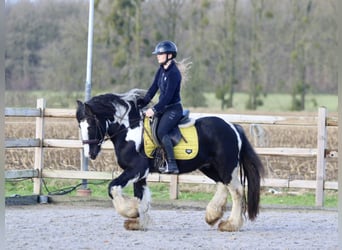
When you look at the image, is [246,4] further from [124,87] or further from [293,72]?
[124,87]

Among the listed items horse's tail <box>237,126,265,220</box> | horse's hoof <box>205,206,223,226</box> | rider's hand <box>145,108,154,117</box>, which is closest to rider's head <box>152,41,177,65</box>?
rider's hand <box>145,108,154,117</box>

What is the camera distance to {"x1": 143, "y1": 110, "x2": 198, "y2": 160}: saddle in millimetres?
8445

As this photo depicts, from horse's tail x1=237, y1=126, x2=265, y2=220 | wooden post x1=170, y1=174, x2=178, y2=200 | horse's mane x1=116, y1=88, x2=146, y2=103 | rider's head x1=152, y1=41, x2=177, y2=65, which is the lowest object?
wooden post x1=170, y1=174, x2=178, y2=200

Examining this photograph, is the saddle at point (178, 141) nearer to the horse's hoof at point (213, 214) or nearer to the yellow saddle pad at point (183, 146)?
the yellow saddle pad at point (183, 146)

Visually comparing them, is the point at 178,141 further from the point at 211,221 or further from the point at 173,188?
the point at 173,188

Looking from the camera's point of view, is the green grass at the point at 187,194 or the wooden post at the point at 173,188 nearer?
the wooden post at the point at 173,188

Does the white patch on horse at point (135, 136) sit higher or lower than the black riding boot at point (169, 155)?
higher

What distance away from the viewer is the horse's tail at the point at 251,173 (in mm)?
8617

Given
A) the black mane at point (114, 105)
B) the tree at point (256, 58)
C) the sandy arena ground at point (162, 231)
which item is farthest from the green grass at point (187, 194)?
the tree at point (256, 58)

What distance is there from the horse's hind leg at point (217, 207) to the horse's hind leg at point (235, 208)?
0.29 feet

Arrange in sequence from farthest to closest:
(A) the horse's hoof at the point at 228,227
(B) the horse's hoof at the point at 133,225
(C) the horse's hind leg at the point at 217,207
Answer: (C) the horse's hind leg at the point at 217,207 → (A) the horse's hoof at the point at 228,227 → (B) the horse's hoof at the point at 133,225

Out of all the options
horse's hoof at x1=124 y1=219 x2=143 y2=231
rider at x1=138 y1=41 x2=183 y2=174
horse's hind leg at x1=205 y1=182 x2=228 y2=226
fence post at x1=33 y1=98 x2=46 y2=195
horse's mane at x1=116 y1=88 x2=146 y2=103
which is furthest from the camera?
fence post at x1=33 y1=98 x2=46 y2=195

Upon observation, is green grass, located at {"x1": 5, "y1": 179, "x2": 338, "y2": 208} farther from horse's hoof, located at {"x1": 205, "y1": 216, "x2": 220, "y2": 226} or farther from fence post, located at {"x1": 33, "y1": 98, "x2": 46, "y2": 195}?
horse's hoof, located at {"x1": 205, "y1": 216, "x2": 220, "y2": 226}

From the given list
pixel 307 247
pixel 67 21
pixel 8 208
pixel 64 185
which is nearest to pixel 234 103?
pixel 67 21
